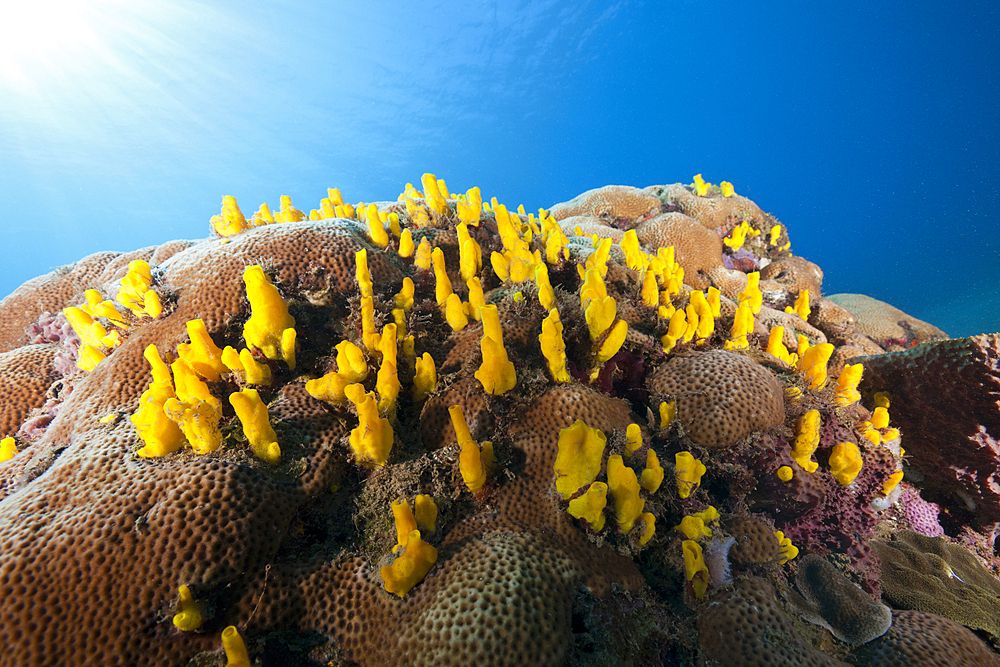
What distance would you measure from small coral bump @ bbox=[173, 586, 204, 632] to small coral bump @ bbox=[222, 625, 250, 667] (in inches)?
7.8

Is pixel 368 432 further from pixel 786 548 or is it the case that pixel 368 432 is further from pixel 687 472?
pixel 786 548

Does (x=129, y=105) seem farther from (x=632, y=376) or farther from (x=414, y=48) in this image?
(x=632, y=376)

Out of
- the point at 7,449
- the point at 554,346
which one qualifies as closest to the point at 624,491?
the point at 554,346

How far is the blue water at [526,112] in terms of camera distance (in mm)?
53844

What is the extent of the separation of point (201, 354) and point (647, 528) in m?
2.82

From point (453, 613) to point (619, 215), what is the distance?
692 centimetres

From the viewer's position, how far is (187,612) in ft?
5.07

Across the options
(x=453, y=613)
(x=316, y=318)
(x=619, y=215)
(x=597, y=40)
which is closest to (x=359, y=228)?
(x=316, y=318)

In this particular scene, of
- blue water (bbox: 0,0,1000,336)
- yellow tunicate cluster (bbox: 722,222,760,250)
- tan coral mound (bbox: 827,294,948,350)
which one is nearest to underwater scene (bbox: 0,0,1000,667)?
yellow tunicate cluster (bbox: 722,222,760,250)

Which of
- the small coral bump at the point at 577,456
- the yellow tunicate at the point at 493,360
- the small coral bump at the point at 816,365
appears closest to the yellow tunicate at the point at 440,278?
the yellow tunicate at the point at 493,360

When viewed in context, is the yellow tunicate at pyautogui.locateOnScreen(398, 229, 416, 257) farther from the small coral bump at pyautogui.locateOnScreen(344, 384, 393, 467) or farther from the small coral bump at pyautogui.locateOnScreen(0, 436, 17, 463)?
the small coral bump at pyautogui.locateOnScreen(0, 436, 17, 463)

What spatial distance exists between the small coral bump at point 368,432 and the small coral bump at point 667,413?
183 cm

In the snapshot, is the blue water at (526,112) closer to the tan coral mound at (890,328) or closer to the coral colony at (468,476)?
the tan coral mound at (890,328)

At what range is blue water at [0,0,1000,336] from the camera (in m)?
53.8
